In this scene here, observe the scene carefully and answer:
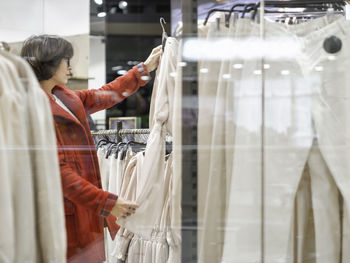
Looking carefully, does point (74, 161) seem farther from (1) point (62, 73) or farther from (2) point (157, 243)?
(2) point (157, 243)

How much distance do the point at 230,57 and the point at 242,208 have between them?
488 mm

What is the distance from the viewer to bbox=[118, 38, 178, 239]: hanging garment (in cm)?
151

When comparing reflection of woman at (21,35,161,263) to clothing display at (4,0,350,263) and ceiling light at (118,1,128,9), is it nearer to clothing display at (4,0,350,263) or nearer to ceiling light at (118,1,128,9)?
clothing display at (4,0,350,263)

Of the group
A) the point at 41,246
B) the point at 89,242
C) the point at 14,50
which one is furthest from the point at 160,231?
the point at 14,50

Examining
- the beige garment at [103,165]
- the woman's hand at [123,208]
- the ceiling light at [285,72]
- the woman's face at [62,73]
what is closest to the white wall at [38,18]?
the woman's face at [62,73]

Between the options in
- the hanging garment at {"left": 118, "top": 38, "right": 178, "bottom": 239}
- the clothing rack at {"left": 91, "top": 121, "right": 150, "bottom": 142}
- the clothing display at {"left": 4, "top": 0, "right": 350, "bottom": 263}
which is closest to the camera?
the clothing display at {"left": 4, "top": 0, "right": 350, "bottom": 263}

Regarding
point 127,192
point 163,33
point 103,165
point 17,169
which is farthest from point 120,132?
point 17,169

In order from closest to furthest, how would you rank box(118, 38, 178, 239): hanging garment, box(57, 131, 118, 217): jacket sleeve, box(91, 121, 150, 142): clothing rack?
box(57, 131, 118, 217): jacket sleeve, box(118, 38, 178, 239): hanging garment, box(91, 121, 150, 142): clothing rack

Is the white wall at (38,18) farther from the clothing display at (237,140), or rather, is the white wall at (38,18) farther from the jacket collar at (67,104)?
the jacket collar at (67,104)

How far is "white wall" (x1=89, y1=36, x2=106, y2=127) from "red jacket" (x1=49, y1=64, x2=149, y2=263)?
5.3 inches

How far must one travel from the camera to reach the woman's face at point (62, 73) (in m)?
1.37

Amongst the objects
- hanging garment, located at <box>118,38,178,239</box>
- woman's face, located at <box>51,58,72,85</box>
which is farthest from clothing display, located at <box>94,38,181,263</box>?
woman's face, located at <box>51,58,72,85</box>

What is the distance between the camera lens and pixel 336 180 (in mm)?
1421

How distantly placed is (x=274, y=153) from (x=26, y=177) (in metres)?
0.76
